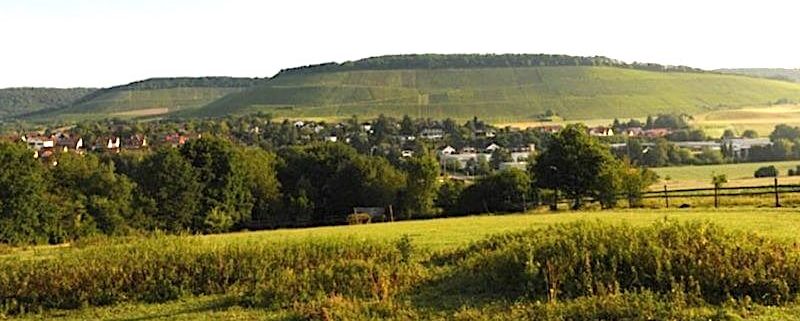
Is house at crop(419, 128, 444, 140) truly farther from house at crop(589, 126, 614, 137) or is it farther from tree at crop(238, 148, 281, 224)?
tree at crop(238, 148, 281, 224)

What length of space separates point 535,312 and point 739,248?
3.93 meters

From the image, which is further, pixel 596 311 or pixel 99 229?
pixel 99 229

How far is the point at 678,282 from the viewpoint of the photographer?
12.3m

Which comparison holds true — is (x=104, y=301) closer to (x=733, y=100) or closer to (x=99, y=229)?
(x=99, y=229)

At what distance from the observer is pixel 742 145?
105 meters

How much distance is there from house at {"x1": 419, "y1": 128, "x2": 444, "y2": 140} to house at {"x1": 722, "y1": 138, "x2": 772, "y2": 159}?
51.6 meters

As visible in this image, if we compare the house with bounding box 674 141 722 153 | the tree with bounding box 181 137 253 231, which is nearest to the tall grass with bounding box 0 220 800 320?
the tree with bounding box 181 137 253 231

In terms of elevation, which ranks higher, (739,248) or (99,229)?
(739,248)

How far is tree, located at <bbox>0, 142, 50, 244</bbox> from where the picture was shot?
50.4 metres

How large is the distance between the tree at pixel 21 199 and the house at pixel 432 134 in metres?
92.2

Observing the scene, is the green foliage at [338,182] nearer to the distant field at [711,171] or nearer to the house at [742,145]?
the distant field at [711,171]

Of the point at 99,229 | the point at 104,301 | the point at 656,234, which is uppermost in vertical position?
the point at 656,234

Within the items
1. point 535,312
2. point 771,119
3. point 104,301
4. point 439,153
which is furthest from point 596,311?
point 771,119

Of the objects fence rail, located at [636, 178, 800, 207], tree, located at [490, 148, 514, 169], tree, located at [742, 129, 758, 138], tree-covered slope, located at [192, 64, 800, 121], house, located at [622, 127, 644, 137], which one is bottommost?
tree, located at [490, 148, 514, 169]
